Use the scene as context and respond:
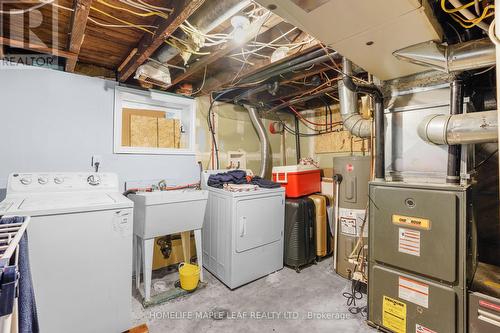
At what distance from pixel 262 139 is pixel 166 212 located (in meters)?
1.98

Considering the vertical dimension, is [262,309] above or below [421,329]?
below

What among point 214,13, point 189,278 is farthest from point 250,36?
point 189,278

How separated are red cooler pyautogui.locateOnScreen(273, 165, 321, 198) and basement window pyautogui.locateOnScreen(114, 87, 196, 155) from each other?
1.23 m

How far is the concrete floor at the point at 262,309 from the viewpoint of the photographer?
1920 millimetres

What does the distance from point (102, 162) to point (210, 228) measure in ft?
4.51

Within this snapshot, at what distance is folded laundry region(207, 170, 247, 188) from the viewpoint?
2.80 m

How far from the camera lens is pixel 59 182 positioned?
2.04m

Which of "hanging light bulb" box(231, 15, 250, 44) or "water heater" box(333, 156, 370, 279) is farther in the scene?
"water heater" box(333, 156, 370, 279)

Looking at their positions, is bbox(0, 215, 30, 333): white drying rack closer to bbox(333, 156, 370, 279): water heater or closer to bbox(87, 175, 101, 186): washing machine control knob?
bbox(87, 175, 101, 186): washing machine control knob

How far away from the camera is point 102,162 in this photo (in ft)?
8.19

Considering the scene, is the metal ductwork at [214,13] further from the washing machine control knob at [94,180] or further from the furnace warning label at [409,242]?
the furnace warning label at [409,242]

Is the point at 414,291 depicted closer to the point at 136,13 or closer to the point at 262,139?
the point at 262,139

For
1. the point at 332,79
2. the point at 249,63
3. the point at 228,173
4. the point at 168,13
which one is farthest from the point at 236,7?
the point at 228,173

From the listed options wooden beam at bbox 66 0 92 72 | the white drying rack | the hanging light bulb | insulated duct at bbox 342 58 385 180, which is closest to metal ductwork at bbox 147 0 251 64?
the hanging light bulb
